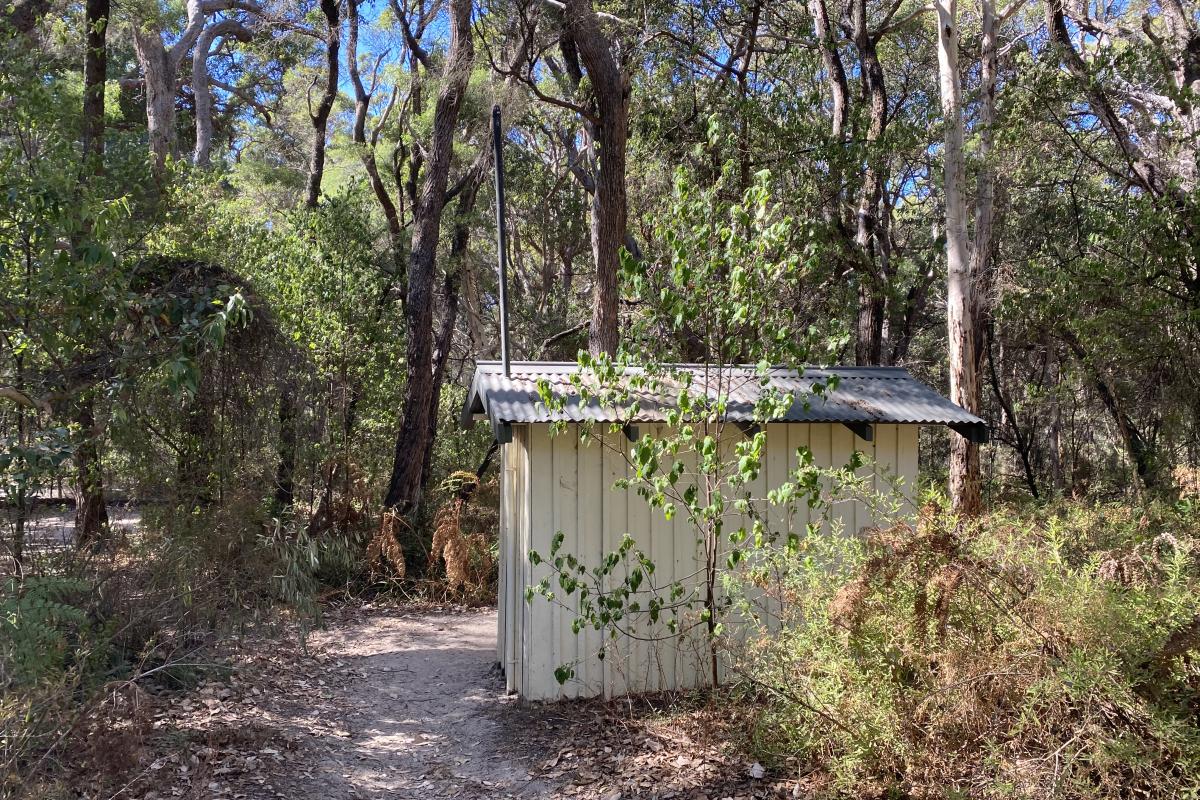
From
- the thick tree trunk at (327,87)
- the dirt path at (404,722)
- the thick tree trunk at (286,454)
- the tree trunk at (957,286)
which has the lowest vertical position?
the dirt path at (404,722)

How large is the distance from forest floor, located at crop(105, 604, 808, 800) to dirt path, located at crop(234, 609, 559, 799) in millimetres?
14

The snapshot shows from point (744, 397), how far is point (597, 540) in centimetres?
149

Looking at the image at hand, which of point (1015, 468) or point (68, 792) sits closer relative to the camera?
point (68, 792)

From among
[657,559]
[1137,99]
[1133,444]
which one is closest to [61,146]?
[657,559]

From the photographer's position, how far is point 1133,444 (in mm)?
12641

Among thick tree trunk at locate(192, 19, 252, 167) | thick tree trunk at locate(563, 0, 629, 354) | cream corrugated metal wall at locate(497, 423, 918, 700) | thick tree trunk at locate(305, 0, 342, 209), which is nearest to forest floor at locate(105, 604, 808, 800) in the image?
cream corrugated metal wall at locate(497, 423, 918, 700)

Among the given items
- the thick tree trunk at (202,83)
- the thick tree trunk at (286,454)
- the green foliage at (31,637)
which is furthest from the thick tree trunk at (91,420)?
the thick tree trunk at (202,83)

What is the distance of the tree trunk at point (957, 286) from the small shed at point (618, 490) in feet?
10.9

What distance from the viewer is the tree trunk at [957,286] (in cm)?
986

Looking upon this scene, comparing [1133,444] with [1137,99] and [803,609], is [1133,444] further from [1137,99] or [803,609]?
[803,609]

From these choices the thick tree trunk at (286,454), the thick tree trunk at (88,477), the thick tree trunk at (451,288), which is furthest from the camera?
the thick tree trunk at (451,288)

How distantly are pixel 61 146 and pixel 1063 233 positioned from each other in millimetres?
14300

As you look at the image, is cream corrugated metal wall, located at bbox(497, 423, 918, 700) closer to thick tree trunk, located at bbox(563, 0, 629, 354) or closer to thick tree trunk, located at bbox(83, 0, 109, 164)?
thick tree trunk, located at bbox(563, 0, 629, 354)

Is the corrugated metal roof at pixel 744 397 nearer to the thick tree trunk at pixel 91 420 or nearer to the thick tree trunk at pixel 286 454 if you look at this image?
the thick tree trunk at pixel 286 454
